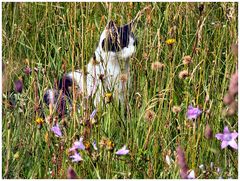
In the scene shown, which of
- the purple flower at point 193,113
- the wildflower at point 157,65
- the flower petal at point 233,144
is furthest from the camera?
the wildflower at point 157,65

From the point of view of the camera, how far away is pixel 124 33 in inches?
144

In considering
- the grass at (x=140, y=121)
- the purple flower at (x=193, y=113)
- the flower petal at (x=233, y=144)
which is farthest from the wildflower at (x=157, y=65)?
the flower petal at (x=233, y=144)

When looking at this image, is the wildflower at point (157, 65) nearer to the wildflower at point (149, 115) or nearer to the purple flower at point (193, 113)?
the wildflower at point (149, 115)

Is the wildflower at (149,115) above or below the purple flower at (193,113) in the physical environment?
below

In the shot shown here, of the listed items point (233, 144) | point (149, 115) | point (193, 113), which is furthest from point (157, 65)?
point (233, 144)

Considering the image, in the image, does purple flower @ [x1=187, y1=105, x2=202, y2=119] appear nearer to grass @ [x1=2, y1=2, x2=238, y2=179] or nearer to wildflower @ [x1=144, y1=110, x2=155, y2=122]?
grass @ [x1=2, y1=2, x2=238, y2=179]

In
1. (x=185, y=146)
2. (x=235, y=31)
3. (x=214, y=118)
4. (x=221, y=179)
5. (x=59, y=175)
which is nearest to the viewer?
(x=221, y=179)

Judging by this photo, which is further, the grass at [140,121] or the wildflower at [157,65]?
the wildflower at [157,65]

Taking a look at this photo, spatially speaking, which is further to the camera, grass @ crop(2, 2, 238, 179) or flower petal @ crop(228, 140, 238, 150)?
grass @ crop(2, 2, 238, 179)

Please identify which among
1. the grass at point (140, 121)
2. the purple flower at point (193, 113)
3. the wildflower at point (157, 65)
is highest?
the wildflower at point (157, 65)

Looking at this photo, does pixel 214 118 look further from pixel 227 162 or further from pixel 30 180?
pixel 30 180

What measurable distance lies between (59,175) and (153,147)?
0.40 m

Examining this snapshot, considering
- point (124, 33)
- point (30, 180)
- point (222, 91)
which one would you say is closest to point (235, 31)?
point (222, 91)

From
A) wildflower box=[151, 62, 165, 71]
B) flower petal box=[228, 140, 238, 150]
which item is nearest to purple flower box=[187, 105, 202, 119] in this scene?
flower petal box=[228, 140, 238, 150]
